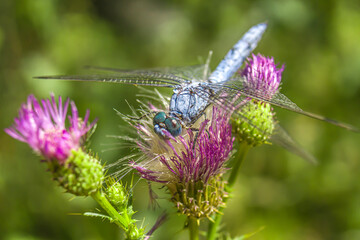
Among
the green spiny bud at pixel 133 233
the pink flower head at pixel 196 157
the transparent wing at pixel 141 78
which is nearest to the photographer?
the green spiny bud at pixel 133 233

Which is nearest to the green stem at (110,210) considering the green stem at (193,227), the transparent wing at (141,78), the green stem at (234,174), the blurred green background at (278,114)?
the green stem at (193,227)

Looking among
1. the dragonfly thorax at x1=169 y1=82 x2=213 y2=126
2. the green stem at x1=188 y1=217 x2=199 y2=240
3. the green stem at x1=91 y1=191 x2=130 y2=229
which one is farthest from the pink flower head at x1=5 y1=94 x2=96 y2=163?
the green stem at x1=188 y1=217 x2=199 y2=240

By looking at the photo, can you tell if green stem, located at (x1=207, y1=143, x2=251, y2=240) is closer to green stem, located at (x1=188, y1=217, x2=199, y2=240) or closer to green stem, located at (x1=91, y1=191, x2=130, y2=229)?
green stem, located at (x1=188, y1=217, x2=199, y2=240)

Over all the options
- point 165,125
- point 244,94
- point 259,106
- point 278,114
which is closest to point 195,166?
point 165,125

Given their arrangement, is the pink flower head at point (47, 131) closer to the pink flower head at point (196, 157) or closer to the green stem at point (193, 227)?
the pink flower head at point (196, 157)

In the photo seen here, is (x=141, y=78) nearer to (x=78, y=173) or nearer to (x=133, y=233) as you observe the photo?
(x=78, y=173)

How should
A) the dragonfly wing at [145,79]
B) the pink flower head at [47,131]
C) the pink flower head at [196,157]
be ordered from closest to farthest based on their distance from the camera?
1. the pink flower head at [47,131]
2. the pink flower head at [196,157]
3. the dragonfly wing at [145,79]
